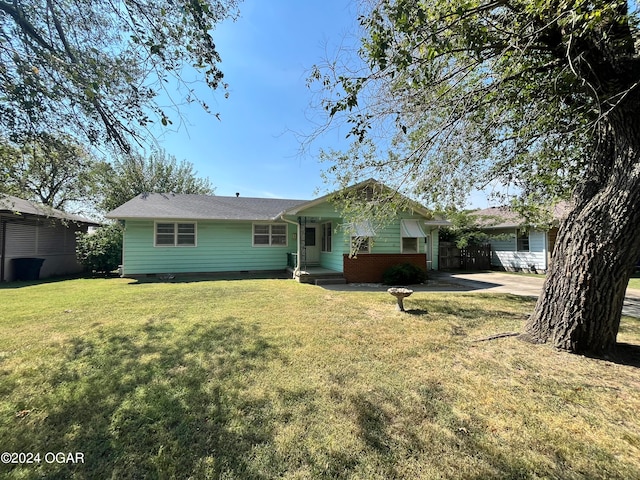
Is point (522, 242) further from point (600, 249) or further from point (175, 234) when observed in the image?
point (175, 234)

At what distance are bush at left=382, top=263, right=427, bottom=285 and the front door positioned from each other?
440cm

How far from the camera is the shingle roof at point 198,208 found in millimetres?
12141

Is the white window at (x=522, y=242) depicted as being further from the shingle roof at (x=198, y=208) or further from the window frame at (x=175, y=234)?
the window frame at (x=175, y=234)

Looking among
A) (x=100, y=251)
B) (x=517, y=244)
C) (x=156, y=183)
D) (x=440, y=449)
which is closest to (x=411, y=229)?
(x=517, y=244)

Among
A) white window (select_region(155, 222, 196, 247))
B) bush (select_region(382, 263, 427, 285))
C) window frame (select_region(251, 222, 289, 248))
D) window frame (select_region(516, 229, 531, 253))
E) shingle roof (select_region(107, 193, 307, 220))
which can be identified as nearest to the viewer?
bush (select_region(382, 263, 427, 285))

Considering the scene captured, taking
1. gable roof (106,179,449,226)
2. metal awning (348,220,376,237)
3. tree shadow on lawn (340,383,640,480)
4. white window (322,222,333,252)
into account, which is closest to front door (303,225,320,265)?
white window (322,222,333,252)

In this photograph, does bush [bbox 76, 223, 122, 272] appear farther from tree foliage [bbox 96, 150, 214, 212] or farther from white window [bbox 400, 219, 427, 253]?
white window [bbox 400, 219, 427, 253]

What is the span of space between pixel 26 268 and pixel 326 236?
12.9m

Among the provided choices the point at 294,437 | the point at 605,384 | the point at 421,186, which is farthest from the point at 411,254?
the point at 294,437

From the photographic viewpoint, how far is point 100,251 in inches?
543

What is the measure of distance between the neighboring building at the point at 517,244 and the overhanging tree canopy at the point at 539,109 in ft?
35.1

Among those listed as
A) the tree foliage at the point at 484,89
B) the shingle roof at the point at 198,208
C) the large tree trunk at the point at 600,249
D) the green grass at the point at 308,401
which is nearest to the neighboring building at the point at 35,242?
Result: the shingle roof at the point at 198,208

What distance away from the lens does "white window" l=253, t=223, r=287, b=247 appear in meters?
14.0

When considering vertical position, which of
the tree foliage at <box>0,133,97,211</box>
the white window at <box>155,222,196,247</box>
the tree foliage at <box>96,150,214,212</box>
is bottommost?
the white window at <box>155,222,196,247</box>
